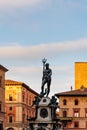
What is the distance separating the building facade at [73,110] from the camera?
104 meters

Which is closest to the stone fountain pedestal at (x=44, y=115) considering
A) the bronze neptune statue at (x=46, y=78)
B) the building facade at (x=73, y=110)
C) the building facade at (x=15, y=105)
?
the bronze neptune statue at (x=46, y=78)

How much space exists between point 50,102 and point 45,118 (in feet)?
4.39

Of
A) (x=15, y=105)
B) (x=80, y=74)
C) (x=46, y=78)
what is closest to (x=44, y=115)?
(x=46, y=78)

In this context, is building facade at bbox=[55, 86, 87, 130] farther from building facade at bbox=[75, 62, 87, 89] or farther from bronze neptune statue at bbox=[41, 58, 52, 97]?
bronze neptune statue at bbox=[41, 58, 52, 97]

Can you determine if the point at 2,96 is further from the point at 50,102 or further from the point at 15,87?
the point at 50,102

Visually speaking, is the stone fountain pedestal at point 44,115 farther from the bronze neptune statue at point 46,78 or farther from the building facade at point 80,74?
the building facade at point 80,74

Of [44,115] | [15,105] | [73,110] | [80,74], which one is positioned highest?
[80,74]

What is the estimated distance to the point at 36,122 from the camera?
43.0 m

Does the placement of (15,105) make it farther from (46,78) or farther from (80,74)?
(46,78)

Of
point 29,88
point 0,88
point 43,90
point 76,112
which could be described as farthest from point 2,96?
point 43,90


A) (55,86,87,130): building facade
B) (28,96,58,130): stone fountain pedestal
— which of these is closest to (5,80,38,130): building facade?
(55,86,87,130): building facade

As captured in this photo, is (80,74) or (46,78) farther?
(80,74)

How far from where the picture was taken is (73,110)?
105m

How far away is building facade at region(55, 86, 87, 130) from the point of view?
104m
